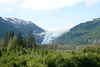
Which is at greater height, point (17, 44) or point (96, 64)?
point (17, 44)

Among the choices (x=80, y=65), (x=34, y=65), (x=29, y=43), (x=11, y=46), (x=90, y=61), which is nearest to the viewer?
(x=34, y=65)

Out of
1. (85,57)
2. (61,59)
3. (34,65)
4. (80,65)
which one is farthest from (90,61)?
(34,65)

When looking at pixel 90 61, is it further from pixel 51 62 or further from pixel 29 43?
pixel 29 43

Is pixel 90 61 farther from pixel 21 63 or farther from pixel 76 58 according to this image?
pixel 21 63

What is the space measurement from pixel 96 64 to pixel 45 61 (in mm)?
43697

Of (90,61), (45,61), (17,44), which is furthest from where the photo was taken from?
(17,44)

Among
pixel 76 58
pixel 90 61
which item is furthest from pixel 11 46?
pixel 90 61

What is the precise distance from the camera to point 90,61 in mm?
130500

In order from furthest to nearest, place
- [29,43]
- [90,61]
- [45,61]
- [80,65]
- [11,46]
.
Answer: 1. [29,43]
2. [11,46]
3. [90,61]
4. [80,65]
5. [45,61]

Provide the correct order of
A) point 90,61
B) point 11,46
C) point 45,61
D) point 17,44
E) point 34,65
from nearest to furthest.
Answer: point 34,65 → point 45,61 → point 90,61 → point 11,46 → point 17,44

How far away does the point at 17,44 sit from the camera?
153 meters

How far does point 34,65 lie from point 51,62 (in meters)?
23.2

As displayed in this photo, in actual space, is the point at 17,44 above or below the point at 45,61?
above

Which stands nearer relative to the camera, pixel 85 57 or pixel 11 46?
pixel 85 57
